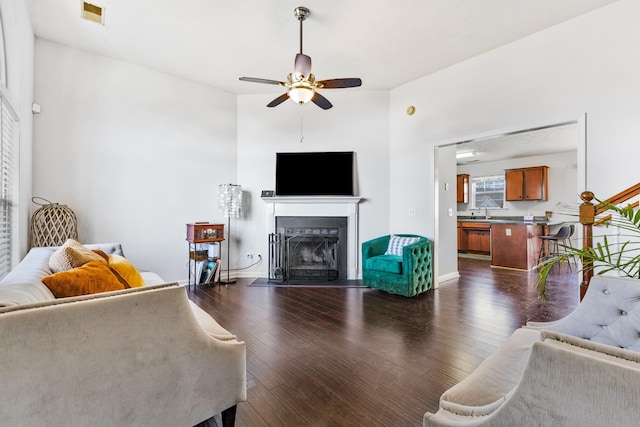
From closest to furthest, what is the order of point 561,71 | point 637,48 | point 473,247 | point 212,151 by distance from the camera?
point 637,48
point 561,71
point 212,151
point 473,247

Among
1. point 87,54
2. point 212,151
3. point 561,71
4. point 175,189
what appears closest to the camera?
point 561,71

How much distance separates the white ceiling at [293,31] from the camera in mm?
2783

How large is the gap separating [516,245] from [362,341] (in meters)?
4.68

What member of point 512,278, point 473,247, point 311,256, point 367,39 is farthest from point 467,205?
point 367,39

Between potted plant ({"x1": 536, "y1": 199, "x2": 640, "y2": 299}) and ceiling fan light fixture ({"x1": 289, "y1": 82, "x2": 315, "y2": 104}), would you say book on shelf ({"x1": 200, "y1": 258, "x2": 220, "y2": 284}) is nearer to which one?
ceiling fan light fixture ({"x1": 289, "y1": 82, "x2": 315, "y2": 104})

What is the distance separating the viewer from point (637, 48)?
101 inches

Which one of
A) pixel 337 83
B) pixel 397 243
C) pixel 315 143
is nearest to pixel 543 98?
pixel 337 83

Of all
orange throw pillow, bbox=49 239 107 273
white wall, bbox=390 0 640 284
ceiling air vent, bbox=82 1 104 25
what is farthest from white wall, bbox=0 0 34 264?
white wall, bbox=390 0 640 284

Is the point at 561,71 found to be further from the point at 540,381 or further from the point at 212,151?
the point at 212,151

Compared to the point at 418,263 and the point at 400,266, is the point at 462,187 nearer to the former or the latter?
the point at 418,263

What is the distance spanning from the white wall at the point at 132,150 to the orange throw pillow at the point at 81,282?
8.69 ft

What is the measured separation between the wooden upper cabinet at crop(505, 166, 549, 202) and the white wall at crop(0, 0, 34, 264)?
9167mm

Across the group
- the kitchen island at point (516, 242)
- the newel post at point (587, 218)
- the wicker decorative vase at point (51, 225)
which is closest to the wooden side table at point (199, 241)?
the wicker decorative vase at point (51, 225)

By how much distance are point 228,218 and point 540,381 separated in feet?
14.9
